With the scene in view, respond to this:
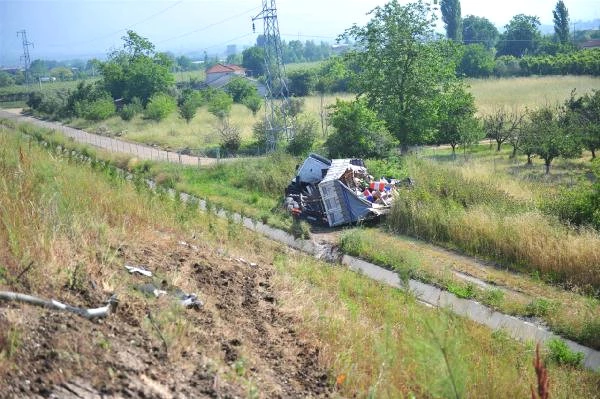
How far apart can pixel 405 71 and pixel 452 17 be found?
2982 inches

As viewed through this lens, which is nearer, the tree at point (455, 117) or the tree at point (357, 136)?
the tree at point (357, 136)

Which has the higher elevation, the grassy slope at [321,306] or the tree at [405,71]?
the tree at [405,71]

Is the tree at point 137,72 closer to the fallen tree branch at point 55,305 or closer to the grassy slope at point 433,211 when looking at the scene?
the grassy slope at point 433,211

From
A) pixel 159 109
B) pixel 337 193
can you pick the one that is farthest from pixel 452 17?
pixel 337 193

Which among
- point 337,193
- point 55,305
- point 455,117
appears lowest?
point 337,193

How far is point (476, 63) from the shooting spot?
68250 mm

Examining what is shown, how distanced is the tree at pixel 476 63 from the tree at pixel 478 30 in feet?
132

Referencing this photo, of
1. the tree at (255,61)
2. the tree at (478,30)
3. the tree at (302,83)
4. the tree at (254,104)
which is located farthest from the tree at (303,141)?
A: the tree at (478,30)

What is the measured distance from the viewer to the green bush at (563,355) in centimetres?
805

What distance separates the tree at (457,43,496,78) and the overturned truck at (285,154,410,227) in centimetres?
5346

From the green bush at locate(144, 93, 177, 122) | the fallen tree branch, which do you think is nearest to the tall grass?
the fallen tree branch

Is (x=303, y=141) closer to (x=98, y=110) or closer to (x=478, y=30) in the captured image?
(x=98, y=110)

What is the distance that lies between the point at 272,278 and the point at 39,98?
59502 millimetres

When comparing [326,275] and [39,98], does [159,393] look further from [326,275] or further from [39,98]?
[39,98]
